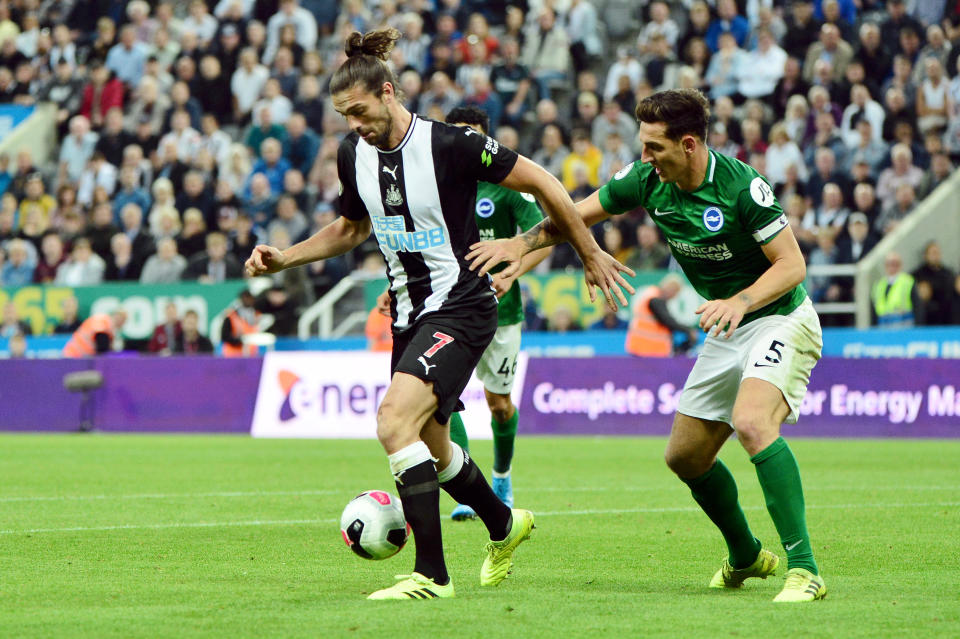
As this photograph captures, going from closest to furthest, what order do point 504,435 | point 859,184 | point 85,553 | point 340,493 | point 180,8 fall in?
point 85,553, point 504,435, point 340,493, point 859,184, point 180,8

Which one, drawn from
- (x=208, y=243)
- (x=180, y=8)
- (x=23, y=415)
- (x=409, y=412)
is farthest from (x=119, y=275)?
(x=409, y=412)

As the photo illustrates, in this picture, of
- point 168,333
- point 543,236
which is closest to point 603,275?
point 543,236

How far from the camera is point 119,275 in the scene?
2361 centimetres

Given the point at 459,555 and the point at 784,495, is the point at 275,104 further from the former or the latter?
the point at 784,495

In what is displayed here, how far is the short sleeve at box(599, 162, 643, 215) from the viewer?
22.7 feet

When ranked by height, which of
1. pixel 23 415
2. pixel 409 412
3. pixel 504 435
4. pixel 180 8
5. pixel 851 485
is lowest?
pixel 23 415

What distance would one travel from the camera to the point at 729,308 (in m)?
6.26

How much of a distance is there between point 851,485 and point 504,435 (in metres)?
3.39

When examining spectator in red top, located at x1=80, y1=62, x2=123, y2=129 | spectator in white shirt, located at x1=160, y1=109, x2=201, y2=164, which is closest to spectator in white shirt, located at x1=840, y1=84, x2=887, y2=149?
spectator in white shirt, located at x1=160, y1=109, x2=201, y2=164

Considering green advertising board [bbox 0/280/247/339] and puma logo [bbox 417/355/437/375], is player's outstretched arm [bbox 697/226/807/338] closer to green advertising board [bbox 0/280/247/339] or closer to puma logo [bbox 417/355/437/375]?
puma logo [bbox 417/355/437/375]

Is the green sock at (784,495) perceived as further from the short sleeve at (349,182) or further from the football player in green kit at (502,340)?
the football player in green kit at (502,340)

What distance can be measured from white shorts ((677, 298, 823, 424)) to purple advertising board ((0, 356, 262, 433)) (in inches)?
532

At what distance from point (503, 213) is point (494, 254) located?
3.67 m

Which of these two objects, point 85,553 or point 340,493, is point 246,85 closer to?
point 340,493
